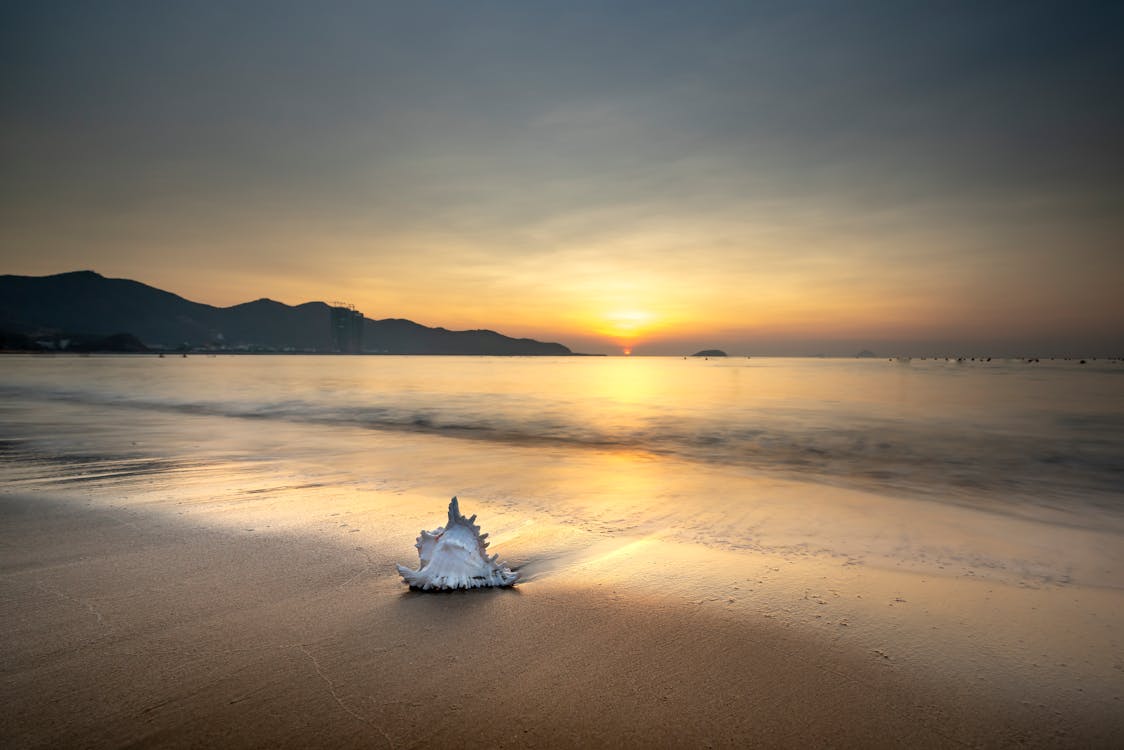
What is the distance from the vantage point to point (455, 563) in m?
4.38

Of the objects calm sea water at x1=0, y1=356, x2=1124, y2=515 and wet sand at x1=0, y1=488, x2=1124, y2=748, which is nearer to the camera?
wet sand at x1=0, y1=488, x2=1124, y2=748

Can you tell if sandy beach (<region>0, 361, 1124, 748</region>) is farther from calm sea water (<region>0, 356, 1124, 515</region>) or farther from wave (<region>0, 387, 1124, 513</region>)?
calm sea water (<region>0, 356, 1124, 515</region>)

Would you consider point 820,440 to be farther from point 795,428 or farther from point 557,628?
point 557,628

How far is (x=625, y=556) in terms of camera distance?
213 inches

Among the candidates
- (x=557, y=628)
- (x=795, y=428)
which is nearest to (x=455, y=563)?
(x=557, y=628)

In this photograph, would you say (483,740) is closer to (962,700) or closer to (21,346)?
(962,700)

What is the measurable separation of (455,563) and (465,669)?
125 centimetres

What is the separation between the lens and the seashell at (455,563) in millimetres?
4293

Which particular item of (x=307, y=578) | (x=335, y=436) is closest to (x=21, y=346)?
(x=335, y=436)

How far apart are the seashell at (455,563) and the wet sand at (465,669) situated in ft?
0.46

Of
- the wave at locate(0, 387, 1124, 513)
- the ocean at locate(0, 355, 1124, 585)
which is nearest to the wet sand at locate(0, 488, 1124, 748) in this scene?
the ocean at locate(0, 355, 1124, 585)

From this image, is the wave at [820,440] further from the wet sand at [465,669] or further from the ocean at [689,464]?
the wet sand at [465,669]

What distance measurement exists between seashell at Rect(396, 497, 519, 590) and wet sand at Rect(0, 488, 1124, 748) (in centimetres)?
14

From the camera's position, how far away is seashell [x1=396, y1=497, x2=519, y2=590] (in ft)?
14.1
